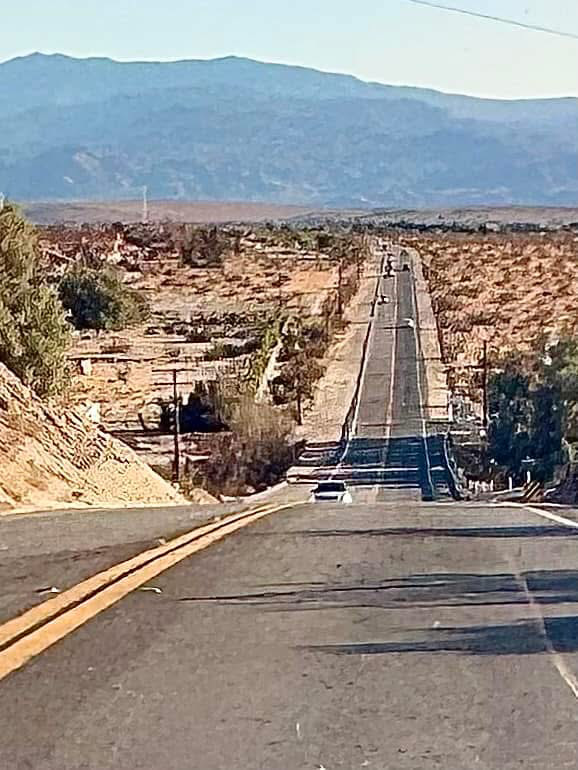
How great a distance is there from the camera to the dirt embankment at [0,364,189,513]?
87.6ft

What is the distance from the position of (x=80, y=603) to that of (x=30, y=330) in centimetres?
2471

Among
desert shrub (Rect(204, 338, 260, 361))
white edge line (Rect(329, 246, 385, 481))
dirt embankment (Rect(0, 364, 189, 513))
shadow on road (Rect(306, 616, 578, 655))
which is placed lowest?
white edge line (Rect(329, 246, 385, 481))

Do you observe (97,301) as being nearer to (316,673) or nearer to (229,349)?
(229,349)

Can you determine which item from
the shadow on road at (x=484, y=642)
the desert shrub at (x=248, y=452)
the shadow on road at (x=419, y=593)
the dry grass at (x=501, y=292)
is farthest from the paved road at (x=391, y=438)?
the shadow on road at (x=484, y=642)

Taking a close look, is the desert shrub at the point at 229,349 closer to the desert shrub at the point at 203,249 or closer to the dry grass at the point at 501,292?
the dry grass at the point at 501,292

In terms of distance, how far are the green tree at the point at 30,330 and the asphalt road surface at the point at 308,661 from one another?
19304mm

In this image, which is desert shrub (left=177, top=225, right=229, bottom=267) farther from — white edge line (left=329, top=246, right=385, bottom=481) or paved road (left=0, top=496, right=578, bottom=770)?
paved road (left=0, top=496, right=578, bottom=770)

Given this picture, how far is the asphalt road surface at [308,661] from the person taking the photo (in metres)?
6.69

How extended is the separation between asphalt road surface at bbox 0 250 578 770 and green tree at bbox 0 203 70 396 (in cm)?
1930

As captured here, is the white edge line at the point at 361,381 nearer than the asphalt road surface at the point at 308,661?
No

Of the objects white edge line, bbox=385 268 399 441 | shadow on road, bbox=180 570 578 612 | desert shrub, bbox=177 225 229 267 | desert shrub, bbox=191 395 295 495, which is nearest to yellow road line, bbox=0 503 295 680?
shadow on road, bbox=180 570 578 612

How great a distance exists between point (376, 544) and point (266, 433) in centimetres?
3725

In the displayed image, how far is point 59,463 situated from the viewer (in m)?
29.1

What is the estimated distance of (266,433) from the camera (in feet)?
168
